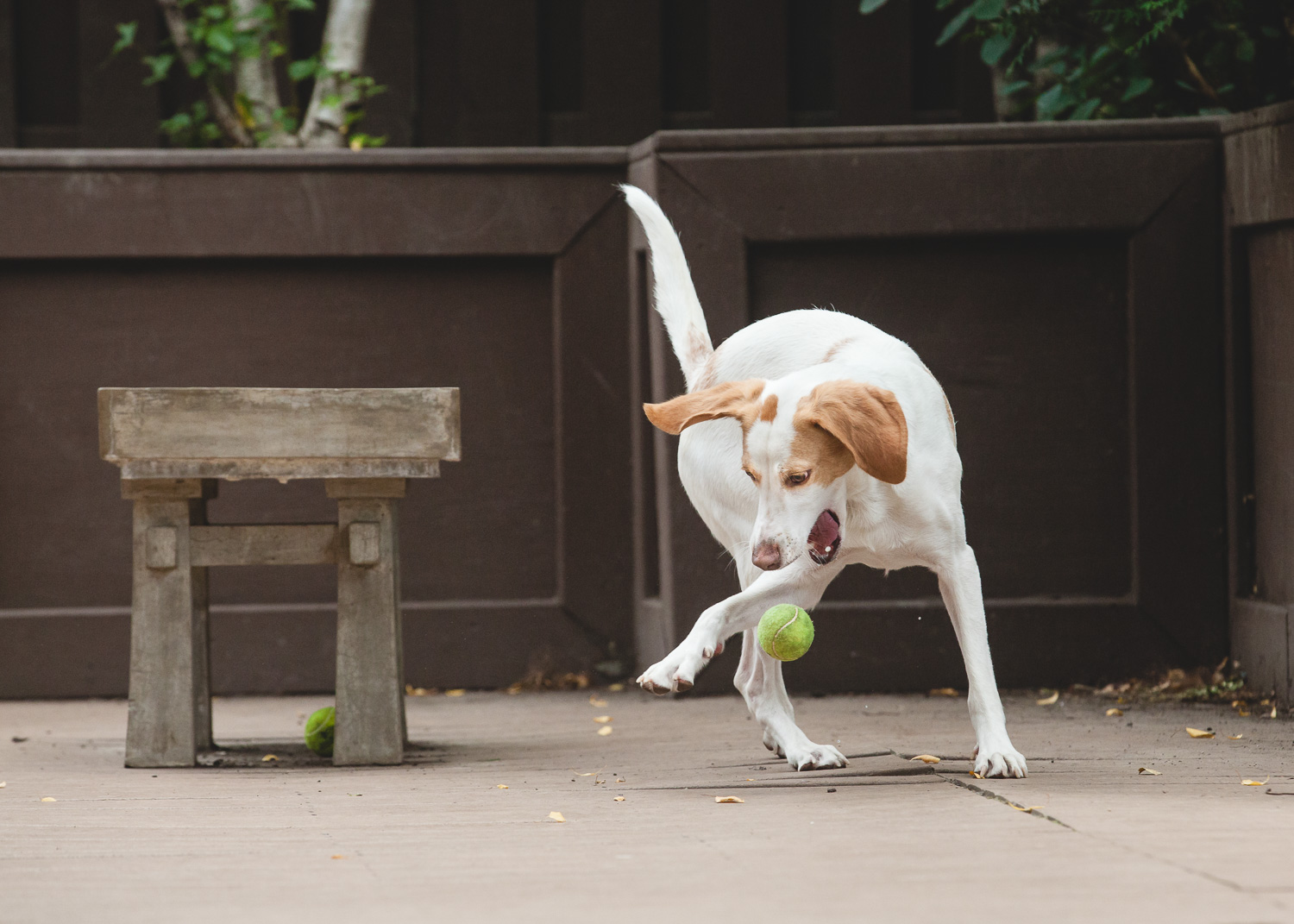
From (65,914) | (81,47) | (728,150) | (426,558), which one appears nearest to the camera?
(65,914)

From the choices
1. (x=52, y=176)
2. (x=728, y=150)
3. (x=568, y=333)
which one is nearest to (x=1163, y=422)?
(x=728, y=150)

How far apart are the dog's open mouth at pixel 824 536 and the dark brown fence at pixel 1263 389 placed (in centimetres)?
275

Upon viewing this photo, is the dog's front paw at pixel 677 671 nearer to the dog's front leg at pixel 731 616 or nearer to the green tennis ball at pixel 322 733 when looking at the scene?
the dog's front leg at pixel 731 616

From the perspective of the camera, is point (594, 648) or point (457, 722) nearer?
point (457, 722)

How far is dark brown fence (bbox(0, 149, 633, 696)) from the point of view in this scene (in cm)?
742

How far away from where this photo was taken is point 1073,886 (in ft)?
10.7

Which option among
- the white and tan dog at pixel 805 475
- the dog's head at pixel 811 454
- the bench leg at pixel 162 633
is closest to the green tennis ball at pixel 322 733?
the bench leg at pixel 162 633

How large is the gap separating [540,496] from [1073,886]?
4.63 m

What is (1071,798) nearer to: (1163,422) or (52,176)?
(1163,422)

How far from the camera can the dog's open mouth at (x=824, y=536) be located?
4.52m

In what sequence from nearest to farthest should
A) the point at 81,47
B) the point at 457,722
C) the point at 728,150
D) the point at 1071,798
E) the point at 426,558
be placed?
1. the point at 1071,798
2. the point at 457,722
3. the point at 728,150
4. the point at 426,558
5. the point at 81,47

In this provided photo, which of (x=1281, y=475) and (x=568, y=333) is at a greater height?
(x=568, y=333)

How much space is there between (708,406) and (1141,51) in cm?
417

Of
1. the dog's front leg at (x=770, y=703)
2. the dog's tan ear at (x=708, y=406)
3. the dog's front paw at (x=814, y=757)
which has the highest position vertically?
the dog's tan ear at (x=708, y=406)
